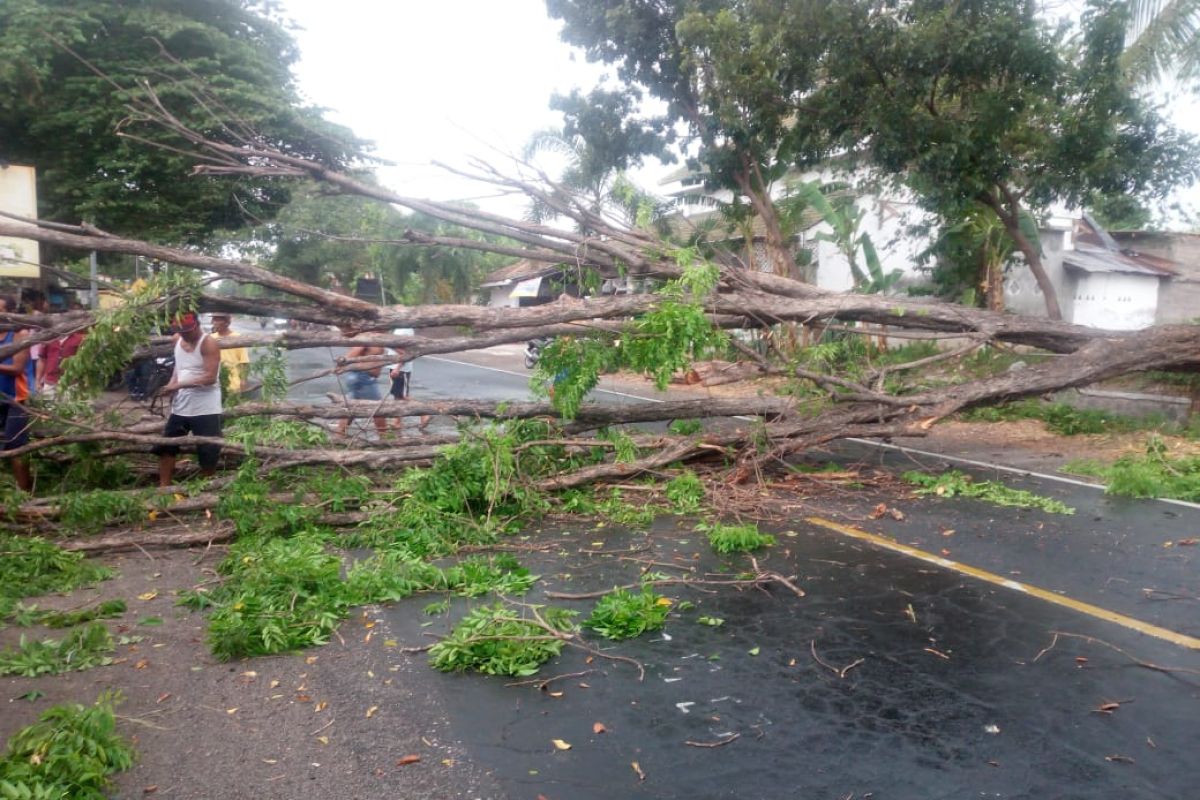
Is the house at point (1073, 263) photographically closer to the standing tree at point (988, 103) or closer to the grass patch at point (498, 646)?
the standing tree at point (988, 103)

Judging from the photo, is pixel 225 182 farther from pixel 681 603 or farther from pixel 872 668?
pixel 872 668

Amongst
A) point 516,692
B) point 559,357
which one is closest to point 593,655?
point 516,692

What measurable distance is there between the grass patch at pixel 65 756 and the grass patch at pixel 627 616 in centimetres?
233

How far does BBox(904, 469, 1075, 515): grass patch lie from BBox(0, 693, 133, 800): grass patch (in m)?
6.91

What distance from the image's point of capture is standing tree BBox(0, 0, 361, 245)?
→ 1617 cm

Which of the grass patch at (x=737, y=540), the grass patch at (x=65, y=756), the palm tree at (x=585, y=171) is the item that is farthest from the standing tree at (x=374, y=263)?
the grass patch at (x=65, y=756)

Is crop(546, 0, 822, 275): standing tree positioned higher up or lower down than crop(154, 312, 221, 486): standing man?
higher up

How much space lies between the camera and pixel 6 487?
7.55 meters

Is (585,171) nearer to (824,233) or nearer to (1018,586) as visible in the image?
(824,233)

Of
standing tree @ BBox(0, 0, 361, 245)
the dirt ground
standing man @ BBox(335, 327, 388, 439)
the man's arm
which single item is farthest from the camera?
standing tree @ BBox(0, 0, 361, 245)

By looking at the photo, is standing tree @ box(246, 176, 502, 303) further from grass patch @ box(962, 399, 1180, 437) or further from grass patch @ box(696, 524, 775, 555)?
grass patch @ box(696, 524, 775, 555)

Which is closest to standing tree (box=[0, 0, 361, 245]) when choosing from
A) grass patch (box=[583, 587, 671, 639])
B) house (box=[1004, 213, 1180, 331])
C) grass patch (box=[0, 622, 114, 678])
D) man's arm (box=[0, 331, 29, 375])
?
man's arm (box=[0, 331, 29, 375])

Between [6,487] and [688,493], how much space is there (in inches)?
210

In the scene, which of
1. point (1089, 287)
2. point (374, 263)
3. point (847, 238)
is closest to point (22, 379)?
point (847, 238)
